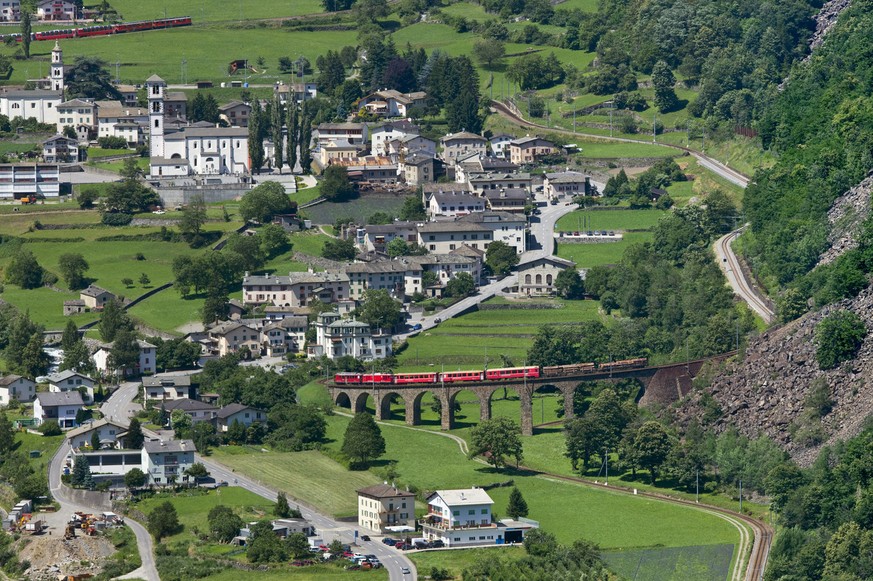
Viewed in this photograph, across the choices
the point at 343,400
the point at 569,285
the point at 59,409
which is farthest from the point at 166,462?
the point at 569,285

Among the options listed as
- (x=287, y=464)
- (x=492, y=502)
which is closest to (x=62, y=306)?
(x=287, y=464)

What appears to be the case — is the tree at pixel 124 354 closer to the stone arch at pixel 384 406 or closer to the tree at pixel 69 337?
the tree at pixel 69 337

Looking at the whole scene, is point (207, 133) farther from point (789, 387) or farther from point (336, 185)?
point (789, 387)

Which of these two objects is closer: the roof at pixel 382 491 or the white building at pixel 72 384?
the roof at pixel 382 491

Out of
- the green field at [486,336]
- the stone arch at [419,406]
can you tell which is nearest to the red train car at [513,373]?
the stone arch at [419,406]

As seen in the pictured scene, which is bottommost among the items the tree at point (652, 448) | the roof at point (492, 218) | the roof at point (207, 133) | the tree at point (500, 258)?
the tree at point (652, 448)

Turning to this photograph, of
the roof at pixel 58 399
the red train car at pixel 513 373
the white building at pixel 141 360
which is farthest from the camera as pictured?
the white building at pixel 141 360
